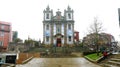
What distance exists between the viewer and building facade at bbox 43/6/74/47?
58.8 m

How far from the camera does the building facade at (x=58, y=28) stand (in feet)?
193

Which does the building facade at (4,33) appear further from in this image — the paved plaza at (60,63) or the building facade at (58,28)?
the paved plaza at (60,63)

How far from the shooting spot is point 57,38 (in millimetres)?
58656

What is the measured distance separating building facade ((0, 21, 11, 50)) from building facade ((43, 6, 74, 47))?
51.8 ft

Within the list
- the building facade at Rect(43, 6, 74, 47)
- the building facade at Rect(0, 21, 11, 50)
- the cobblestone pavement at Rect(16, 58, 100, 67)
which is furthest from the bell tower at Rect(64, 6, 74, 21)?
the cobblestone pavement at Rect(16, 58, 100, 67)

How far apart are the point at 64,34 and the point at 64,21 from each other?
414cm

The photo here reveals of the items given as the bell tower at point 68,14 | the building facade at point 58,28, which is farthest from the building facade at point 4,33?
the bell tower at point 68,14

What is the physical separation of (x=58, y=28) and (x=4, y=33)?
789 inches

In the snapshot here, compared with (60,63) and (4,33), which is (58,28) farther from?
(60,63)

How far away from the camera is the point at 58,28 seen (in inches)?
2356

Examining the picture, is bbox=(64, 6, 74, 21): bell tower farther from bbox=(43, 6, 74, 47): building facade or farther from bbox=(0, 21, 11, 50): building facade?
bbox=(0, 21, 11, 50): building facade

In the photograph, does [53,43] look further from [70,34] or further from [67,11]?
[67,11]

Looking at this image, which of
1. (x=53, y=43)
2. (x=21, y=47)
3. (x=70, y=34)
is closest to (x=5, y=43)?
(x=21, y=47)

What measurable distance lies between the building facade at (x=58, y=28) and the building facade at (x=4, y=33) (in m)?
15.8
